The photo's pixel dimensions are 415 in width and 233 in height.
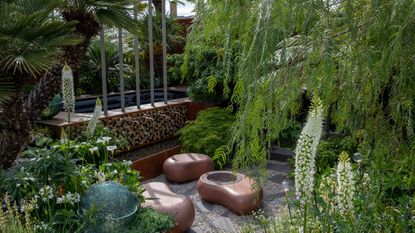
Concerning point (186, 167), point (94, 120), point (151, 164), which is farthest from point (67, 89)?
point (151, 164)

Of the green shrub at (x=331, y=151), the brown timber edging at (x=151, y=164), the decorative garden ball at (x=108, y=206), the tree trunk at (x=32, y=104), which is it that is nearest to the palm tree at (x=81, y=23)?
the tree trunk at (x=32, y=104)

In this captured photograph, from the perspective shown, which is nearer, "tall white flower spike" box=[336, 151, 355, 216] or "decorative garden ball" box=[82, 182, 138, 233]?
"tall white flower spike" box=[336, 151, 355, 216]

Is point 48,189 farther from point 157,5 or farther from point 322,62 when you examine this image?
Answer: point 157,5

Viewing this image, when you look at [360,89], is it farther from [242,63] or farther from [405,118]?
[242,63]

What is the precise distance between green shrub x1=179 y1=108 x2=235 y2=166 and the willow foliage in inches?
134

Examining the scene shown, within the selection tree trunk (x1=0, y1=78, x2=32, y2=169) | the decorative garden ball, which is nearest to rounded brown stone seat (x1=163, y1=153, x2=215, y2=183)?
tree trunk (x1=0, y1=78, x2=32, y2=169)

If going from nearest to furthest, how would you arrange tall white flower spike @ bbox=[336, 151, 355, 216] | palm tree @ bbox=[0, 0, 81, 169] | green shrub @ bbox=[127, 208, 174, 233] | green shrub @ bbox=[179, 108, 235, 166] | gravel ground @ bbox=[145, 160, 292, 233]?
tall white flower spike @ bbox=[336, 151, 355, 216] → green shrub @ bbox=[127, 208, 174, 233] → palm tree @ bbox=[0, 0, 81, 169] → gravel ground @ bbox=[145, 160, 292, 233] → green shrub @ bbox=[179, 108, 235, 166]

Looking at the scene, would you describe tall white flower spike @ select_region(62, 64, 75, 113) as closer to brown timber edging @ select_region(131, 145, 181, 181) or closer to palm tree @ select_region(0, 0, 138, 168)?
palm tree @ select_region(0, 0, 138, 168)

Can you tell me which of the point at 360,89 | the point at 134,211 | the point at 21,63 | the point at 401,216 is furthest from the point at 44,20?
the point at 401,216

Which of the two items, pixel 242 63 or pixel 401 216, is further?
pixel 401 216

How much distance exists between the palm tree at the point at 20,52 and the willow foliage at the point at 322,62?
173 cm

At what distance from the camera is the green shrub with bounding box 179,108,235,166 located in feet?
17.9

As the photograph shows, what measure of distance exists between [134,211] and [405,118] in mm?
1867

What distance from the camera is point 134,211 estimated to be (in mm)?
3025
